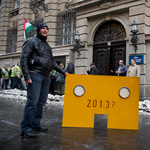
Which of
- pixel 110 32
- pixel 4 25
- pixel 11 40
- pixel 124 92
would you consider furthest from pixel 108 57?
pixel 4 25

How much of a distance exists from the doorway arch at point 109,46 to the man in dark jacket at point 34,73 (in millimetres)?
7715

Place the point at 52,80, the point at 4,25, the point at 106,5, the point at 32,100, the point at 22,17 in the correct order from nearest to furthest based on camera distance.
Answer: the point at 32,100
the point at 52,80
the point at 106,5
the point at 22,17
the point at 4,25

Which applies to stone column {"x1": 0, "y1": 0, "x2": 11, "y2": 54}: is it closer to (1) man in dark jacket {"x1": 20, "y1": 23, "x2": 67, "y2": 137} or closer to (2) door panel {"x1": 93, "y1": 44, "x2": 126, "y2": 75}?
(2) door panel {"x1": 93, "y1": 44, "x2": 126, "y2": 75}

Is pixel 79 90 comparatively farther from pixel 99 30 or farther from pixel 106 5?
pixel 99 30

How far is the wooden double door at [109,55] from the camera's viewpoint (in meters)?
10.9

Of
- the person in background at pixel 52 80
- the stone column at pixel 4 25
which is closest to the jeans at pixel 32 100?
the person in background at pixel 52 80

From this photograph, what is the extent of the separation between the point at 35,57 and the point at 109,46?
8.87 meters

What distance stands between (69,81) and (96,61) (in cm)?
849

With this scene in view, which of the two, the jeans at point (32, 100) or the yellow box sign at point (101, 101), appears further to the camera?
the yellow box sign at point (101, 101)

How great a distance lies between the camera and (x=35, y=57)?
304 cm

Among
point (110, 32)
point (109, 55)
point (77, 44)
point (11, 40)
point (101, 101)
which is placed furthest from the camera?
point (11, 40)

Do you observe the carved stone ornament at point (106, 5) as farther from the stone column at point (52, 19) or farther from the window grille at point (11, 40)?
the window grille at point (11, 40)

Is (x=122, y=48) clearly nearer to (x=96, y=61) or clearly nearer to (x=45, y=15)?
(x=96, y=61)

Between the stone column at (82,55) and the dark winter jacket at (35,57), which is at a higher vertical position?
the stone column at (82,55)
